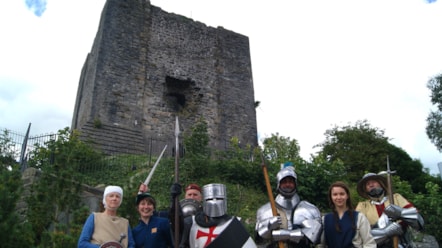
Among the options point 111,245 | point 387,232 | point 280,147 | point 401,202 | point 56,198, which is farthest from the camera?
point 280,147

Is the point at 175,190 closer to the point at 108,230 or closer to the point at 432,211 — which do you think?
Result: the point at 108,230

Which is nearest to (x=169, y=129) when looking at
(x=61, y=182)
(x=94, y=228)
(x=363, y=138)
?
(x=363, y=138)

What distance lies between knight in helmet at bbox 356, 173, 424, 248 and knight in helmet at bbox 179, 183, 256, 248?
1.32 meters

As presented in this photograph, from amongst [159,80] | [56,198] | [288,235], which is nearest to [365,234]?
[288,235]

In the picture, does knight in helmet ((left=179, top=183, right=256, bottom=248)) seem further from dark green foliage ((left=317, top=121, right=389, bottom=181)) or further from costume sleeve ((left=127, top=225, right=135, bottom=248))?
dark green foliage ((left=317, top=121, right=389, bottom=181))

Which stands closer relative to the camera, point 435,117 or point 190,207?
point 190,207

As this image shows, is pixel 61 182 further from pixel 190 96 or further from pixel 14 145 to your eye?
pixel 190 96

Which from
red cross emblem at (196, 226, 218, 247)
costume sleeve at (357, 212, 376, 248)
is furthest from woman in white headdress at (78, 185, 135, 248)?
costume sleeve at (357, 212, 376, 248)

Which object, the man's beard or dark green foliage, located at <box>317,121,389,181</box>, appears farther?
dark green foliage, located at <box>317,121,389,181</box>

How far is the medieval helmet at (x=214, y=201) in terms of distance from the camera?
376 centimetres

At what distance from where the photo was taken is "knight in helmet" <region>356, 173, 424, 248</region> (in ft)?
12.8

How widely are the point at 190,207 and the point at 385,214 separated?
6.51 ft

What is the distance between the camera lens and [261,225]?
13.1 ft

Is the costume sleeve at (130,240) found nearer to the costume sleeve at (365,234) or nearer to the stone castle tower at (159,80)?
the costume sleeve at (365,234)
